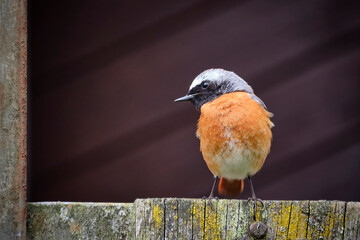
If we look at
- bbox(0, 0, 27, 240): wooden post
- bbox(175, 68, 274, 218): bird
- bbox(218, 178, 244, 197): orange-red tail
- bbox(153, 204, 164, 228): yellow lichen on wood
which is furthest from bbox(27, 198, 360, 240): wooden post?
bbox(218, 178, 244, 197): orange-red tail

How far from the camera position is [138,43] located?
180 inches

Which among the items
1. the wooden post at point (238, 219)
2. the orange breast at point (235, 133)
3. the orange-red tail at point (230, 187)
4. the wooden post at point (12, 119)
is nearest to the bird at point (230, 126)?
the orange breast at point (235, 133)

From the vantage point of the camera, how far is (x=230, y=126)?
3.47 metres

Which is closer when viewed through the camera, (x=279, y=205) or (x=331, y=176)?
(x=279, y=205)

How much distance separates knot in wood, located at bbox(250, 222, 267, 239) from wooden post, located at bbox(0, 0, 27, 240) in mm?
906

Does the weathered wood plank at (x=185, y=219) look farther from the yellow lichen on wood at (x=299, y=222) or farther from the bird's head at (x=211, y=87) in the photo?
the bird's head at (x=211, y=87)

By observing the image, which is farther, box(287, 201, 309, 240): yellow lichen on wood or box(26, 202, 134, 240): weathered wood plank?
box(26, 202, 134, 240): weathered wood plank

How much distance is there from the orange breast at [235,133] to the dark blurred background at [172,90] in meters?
1.05

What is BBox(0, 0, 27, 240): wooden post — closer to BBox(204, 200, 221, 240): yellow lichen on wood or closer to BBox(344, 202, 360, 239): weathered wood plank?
BBox(204, 200, 221, 240): yellow lichen on wood

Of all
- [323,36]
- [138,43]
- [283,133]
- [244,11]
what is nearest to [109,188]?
[138,43]

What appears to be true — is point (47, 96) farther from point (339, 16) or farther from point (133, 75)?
point (339, 16)

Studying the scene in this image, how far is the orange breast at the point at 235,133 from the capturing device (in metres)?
3.46

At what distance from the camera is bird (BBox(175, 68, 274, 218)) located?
11.4 ft

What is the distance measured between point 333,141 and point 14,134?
3.03 m
